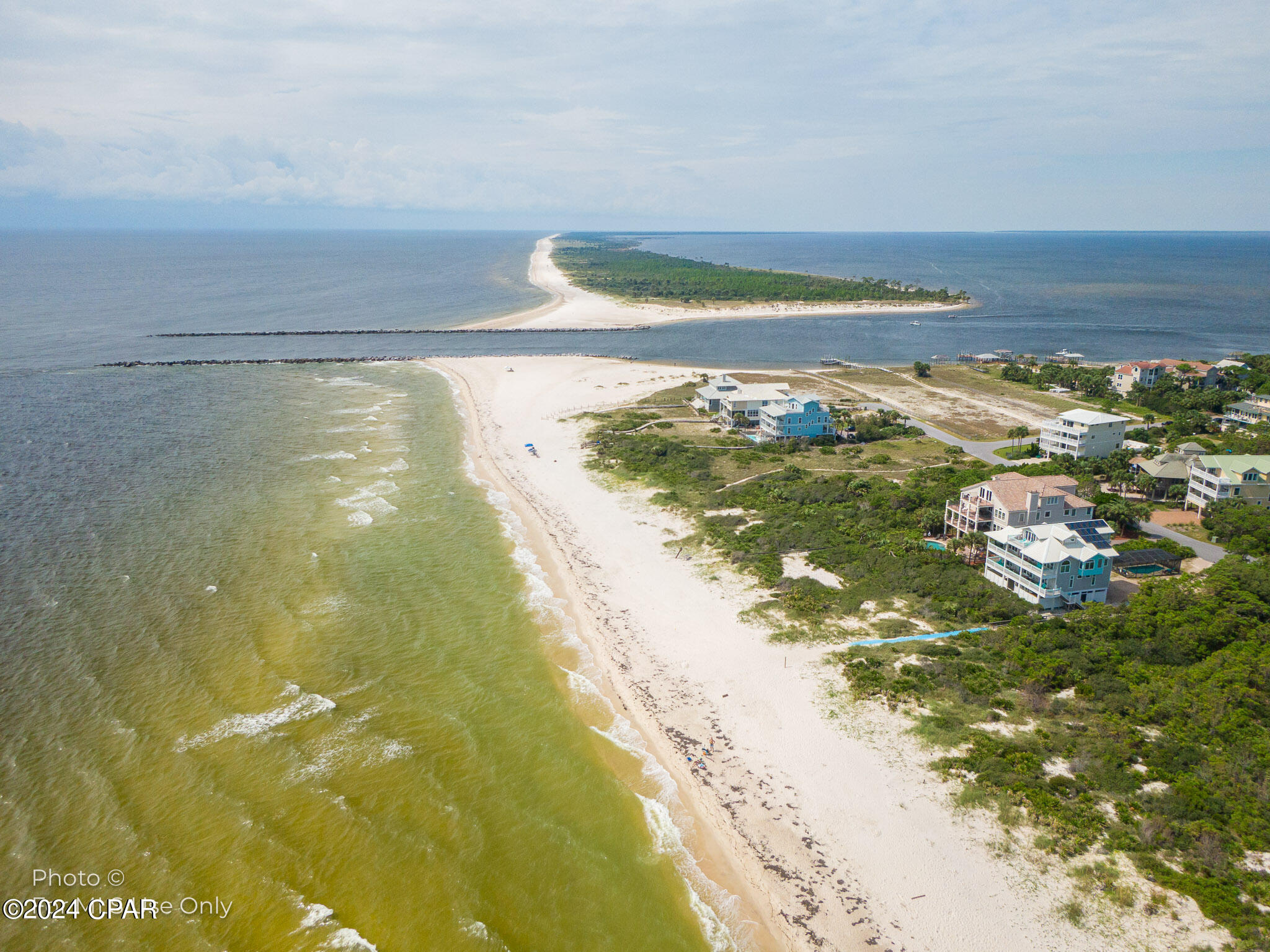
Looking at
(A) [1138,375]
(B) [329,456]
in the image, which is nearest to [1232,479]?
(A) [1138,375]

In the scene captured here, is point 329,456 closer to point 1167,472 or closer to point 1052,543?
point 1052,543

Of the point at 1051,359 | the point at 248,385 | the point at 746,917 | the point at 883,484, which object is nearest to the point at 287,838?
the point at 746,917

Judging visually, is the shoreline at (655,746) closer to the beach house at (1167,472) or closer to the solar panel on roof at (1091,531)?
the solar panel on roof at (1091,531)

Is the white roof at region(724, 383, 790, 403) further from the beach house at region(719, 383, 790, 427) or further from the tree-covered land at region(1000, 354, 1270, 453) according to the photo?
the tree-covered land at region(1000, 354, 1270, 453)

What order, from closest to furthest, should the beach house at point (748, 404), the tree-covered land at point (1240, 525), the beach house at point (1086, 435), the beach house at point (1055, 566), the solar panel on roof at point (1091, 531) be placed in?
1. the beach house at point (1055, 566)
2. the solar panel on roof at point (1091, 531)
3. the tree-covered land at point (1240, 525)
4. the beach house at point (1086, 435)
5. the beach house at point (748, 404)

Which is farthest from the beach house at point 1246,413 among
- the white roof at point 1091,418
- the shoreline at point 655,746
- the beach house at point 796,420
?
the shoreline at point 655,746

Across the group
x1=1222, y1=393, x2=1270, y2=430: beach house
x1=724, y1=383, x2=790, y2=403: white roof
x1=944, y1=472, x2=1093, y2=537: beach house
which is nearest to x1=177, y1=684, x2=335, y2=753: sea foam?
x1=944, y1=472, x2=1093, y2=537: beach house

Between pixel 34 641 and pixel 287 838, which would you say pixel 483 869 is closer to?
pixel 287 838

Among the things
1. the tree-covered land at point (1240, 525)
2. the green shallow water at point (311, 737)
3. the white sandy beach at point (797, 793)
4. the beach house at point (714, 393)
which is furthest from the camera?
the beach house at point (714, 393)
